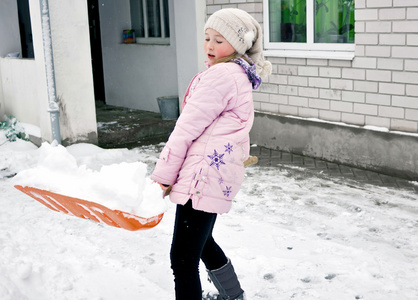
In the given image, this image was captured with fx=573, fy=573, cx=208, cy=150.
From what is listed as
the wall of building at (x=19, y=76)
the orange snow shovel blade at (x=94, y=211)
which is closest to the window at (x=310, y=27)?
the wall of building at (x=19, y=76)

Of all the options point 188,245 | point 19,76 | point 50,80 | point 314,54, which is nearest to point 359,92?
point 314,54

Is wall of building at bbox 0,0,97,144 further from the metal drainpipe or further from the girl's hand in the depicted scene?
the girl's hand

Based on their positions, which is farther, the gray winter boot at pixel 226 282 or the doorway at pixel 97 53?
the doorway at pixel 97 53

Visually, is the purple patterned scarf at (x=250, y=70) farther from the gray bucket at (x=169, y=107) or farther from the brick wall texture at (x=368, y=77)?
the gray bucket at (x=169, y=107)

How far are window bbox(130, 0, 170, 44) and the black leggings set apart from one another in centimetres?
883

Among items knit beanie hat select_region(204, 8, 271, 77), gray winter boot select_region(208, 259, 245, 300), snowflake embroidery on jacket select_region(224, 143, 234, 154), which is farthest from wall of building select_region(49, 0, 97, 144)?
snowflake embroidery on jacket select_region(224, 143, 234, 154)

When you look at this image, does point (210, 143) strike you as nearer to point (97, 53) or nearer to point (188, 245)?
point (188, 245)

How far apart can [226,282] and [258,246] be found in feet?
4.21

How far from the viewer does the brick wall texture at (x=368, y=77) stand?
624 centimetres

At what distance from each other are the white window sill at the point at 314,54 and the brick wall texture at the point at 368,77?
6cm

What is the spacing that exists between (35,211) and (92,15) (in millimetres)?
8828

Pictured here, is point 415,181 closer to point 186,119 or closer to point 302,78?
point 302,78

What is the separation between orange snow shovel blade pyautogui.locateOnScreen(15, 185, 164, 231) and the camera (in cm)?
258

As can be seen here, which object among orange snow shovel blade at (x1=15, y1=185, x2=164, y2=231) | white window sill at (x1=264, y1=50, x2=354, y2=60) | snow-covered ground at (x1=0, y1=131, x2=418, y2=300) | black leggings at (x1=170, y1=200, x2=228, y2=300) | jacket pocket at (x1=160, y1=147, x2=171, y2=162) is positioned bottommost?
snow-covered ground at (x1=0, y1=131, x2=418, y2=300)
